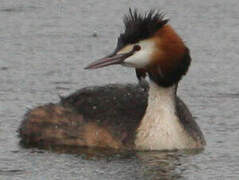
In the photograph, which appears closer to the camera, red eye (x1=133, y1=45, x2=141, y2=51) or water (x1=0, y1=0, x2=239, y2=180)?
water (x1=0, y1=0, x2=239, y2=180)

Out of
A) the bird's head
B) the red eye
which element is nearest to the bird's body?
the bird's head

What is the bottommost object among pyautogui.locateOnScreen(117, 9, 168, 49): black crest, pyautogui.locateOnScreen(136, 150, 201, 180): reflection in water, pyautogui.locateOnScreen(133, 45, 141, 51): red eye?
pyautogui.locateOnScreen(136, 150, 201, 180): reflection in water

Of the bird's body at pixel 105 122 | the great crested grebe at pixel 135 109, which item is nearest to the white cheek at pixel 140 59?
the great crested grebe at pixel 135 109

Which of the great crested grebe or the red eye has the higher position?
the red eye

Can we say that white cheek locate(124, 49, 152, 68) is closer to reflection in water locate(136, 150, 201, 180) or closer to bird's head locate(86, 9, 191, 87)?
bird's head locate(86, 9, 191, 87)

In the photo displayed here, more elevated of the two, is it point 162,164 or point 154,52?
point 154,52

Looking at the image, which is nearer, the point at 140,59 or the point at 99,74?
the point at 140,59

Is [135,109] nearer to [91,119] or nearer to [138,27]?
[91,119]

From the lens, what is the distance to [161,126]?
11.8 metres

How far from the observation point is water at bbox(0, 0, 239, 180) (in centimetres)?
1109

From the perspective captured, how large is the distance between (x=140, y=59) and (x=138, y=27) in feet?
1.14

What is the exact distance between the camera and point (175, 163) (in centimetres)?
1132

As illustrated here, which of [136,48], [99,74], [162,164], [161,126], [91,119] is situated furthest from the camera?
[99,74]

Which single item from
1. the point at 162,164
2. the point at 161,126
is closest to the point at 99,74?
the point at 161,126
